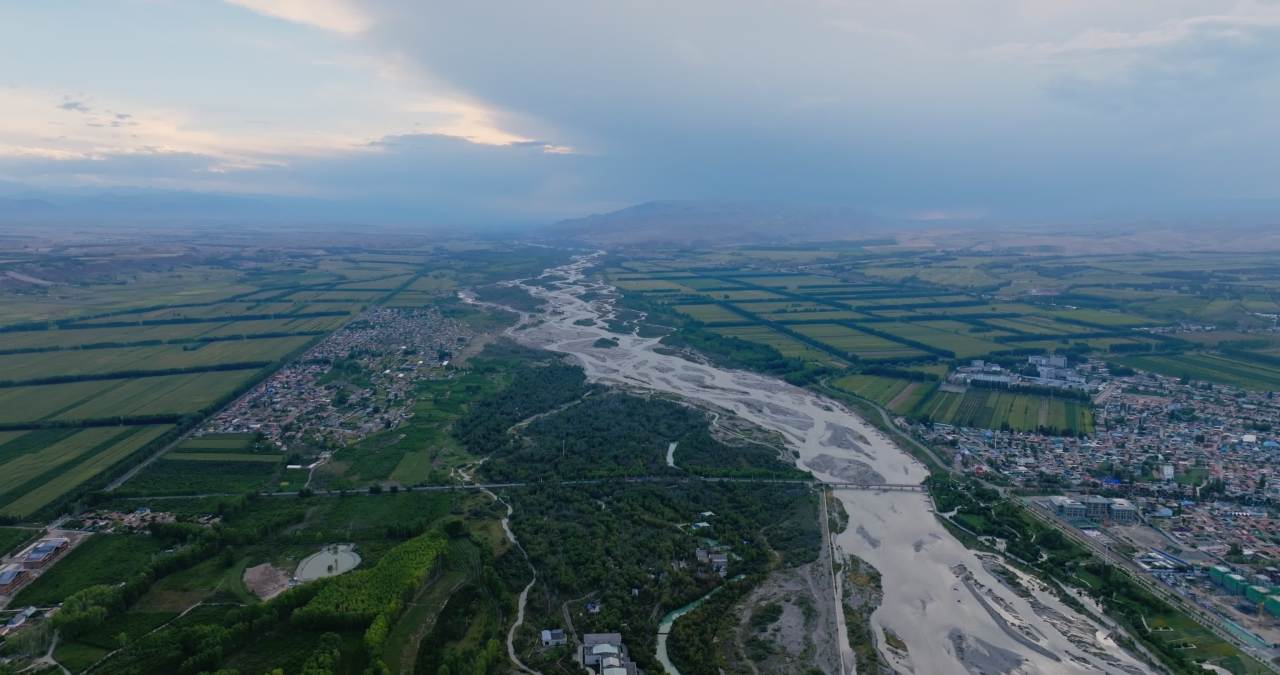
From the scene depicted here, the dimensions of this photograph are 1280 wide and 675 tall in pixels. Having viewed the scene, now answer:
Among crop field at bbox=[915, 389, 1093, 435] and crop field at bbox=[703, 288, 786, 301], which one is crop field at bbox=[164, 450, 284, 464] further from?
crop field at bbox=[703, 288, 786, 301]

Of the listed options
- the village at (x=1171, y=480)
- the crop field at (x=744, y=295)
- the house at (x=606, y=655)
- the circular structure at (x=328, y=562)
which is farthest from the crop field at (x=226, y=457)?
the crop field at (x=744, y=295)

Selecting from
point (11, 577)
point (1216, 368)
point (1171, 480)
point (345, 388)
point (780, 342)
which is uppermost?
point (1216, 368)

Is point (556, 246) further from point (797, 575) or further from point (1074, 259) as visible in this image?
point (797, 575)

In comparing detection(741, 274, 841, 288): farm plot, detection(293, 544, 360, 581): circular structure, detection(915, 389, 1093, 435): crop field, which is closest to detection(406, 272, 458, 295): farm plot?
detection(741, 274, 841, 288): farm plot

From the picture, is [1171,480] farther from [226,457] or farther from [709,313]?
[709,313]

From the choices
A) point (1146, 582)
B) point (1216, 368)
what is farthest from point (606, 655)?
point (1216, 368)

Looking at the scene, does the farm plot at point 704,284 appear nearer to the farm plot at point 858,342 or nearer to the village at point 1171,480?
the farm plot at point 858,342
